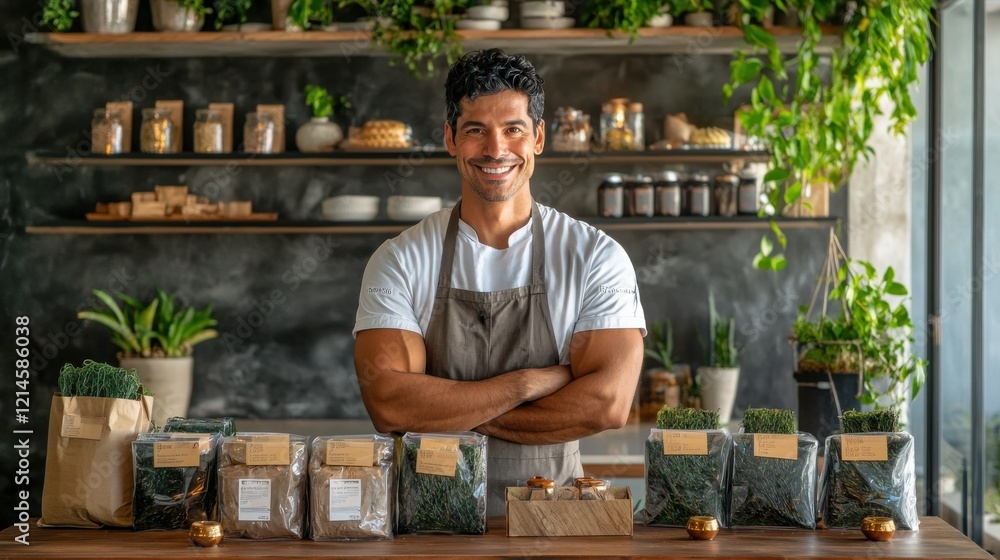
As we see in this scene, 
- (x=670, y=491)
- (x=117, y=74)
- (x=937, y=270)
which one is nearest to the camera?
(x=670, y=491)

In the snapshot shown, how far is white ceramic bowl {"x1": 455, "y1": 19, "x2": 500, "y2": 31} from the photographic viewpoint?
4.22 meters

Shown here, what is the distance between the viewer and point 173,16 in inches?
169

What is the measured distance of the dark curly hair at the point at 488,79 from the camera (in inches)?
85.4

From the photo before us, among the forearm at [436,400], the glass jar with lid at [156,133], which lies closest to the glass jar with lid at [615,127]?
the glass jar with lid at [156,133]

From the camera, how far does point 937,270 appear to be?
414cm

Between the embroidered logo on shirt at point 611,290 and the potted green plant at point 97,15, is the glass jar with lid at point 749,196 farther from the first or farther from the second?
the potted green plant at point 97,15

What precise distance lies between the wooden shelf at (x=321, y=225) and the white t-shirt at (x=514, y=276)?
6.60ft

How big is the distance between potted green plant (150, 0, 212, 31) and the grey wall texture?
0.87 ft

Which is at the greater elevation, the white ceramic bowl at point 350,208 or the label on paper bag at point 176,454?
the white ceramic bowl at point 350,208

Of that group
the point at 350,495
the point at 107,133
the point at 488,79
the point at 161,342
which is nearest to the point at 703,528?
the point at 350,495

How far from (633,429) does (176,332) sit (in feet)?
6.28

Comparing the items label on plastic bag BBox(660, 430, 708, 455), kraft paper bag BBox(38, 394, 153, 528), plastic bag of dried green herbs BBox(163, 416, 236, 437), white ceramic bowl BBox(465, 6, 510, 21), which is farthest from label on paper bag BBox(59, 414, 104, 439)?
white ceramic bowl BBox(465, 6, 510, 21)

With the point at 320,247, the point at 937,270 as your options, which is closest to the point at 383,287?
the point at 320,247

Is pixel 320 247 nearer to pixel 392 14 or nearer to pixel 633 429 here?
pixel 392 14
